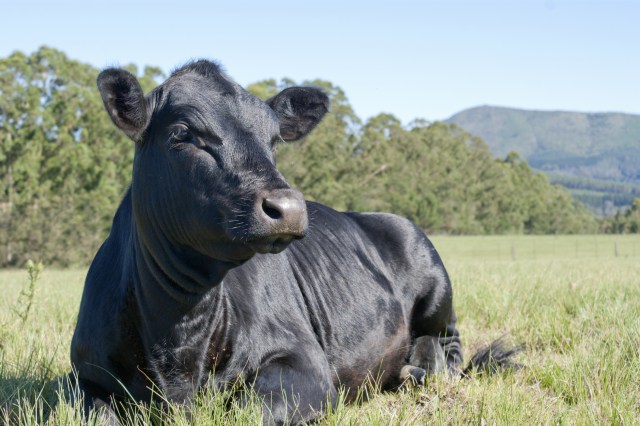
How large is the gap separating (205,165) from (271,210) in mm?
551

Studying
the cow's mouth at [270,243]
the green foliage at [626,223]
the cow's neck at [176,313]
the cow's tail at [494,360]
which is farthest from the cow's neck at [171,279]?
the green foliage at [626,223]

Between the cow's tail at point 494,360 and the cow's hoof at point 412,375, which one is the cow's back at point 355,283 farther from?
the cow's tail at point 494,360

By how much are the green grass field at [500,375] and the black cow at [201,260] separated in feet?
0.67

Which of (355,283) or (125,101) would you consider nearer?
(125,101)

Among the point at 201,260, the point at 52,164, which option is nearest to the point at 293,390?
the point at 201,260

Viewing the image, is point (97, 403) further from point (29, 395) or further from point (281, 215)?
point (281, 215)

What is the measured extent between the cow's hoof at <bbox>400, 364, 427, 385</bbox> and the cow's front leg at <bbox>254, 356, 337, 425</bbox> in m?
0.90

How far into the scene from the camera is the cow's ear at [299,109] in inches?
180

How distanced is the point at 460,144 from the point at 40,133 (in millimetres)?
66985

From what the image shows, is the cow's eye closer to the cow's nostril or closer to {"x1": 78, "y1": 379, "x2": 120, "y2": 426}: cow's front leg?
the cow's nostril

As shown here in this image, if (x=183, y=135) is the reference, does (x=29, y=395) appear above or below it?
below

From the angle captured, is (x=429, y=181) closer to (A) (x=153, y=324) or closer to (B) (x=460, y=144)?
(B) (x=460, y=144)

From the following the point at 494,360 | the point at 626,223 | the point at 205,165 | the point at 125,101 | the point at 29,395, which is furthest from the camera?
the point at 626,223

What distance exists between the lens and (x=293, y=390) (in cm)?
389
